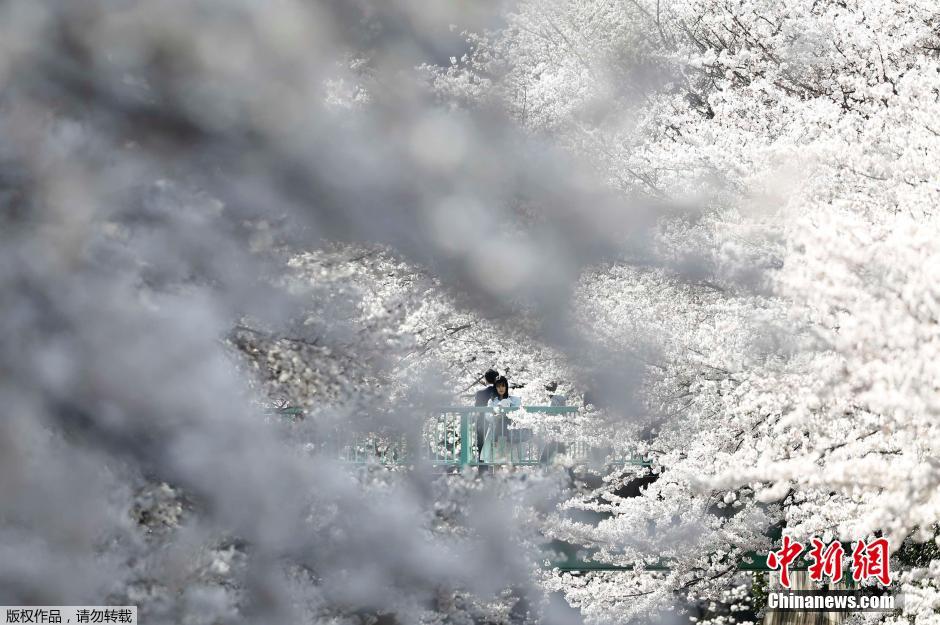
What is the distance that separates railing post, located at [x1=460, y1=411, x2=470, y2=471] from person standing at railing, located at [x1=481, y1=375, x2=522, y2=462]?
7.5 inches

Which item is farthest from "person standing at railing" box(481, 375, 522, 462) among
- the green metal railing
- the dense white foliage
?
the dense white foliage

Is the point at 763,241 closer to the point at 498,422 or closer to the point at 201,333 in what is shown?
the point at 498,422

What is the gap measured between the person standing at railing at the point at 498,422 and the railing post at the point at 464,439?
0.19 m

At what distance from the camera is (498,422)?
9.66 metres

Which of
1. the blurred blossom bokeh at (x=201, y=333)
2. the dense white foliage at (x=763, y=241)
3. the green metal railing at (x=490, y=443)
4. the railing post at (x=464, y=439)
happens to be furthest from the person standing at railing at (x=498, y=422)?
the dense white foliage at (x=763, y=241)

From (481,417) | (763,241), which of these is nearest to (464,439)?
(481,417)

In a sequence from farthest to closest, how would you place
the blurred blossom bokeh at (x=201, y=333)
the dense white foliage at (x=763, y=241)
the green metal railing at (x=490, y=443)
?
the green metal railing at (x=490, y=443), the blurred blossom bokeh at (x=201, y=333), the dense white foliage at (x=763, y=241)

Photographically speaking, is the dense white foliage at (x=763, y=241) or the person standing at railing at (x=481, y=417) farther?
the person standing at railing at (x=481, y=417)

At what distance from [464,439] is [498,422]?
440 mm

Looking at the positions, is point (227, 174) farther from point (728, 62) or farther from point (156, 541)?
point (728, 62)

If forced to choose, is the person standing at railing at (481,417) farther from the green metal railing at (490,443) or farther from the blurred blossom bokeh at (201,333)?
the blurred blossom bokeh at (201,333)

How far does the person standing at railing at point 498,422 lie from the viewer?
9.52 m

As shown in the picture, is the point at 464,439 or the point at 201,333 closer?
the point at 201,333

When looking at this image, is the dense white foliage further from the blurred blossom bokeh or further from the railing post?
the railing post
